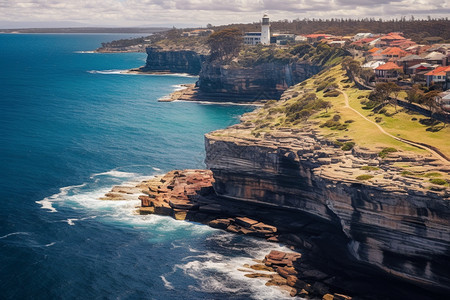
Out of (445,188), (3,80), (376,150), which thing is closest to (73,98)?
(3,80)

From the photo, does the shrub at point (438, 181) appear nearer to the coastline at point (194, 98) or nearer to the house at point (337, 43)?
the coastline at point (194, 98)

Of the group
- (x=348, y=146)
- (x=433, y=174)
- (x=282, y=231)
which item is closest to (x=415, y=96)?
(x=348, y=146)

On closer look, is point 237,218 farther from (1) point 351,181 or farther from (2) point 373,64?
(2) point 373,64

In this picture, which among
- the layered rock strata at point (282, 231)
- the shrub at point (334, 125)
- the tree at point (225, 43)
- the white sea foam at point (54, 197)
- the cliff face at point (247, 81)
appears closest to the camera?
the layered rock strata at point (282, 231)

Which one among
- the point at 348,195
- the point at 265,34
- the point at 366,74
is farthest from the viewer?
the point at 265,34

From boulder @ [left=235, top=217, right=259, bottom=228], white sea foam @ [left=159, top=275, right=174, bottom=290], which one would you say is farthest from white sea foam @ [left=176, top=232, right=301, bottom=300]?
white sea foam @ [left=159, top=275, right=174, bottom=290]

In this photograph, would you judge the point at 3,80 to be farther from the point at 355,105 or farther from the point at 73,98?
the point at 355,105

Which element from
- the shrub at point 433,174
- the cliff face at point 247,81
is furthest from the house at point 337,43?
the shrub at point 433,174
